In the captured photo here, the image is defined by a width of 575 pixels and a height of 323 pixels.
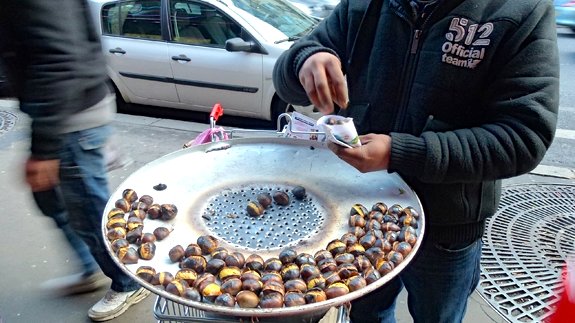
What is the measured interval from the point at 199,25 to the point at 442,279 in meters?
4.38

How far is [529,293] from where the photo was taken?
261 cm

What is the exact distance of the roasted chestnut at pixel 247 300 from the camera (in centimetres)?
102

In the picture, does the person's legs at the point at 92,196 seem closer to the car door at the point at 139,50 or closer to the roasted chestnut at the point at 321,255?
the roasted chestnut at the point at 321,255

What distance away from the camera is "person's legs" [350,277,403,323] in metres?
1.72

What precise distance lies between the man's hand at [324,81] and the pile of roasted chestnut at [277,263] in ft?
1.04

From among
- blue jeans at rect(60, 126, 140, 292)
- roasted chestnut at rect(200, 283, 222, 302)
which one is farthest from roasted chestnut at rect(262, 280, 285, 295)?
blue jeans at rect(60, 126, 140, 292)

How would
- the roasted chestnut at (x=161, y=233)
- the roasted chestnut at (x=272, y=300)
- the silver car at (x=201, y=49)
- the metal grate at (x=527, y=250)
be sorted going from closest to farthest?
the roasted chestnut at (x=272, y=300) → the roasted chestnut at (x=161, y=233) → the metal grate at (x=527, y=250) → the silver car at (x=201, y=49)

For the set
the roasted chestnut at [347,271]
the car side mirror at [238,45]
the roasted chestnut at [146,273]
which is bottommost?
the car side mirror at [238,45]

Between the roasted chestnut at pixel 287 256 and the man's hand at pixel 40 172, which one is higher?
the roasted chestnut at pixel 287 256

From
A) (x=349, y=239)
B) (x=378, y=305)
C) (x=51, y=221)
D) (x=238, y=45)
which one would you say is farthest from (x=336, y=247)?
(x=238, y=45)

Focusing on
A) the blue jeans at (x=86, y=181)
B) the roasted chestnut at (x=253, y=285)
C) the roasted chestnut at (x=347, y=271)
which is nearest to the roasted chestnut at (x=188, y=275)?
the roasted chestnut at (x=253, y=285)

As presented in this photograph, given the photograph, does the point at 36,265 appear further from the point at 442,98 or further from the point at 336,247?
the point at 442,98

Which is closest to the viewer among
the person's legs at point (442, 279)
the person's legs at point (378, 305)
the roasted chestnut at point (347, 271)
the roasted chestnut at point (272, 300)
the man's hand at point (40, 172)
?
the roasted chestnut at point (272, 300)

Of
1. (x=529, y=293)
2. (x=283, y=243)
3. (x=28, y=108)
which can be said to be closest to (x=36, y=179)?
(x=28, y=108)
